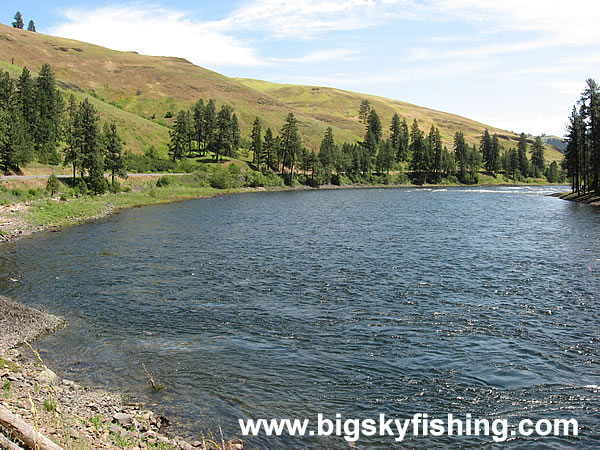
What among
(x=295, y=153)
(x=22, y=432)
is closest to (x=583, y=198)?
(x=295, y=153)

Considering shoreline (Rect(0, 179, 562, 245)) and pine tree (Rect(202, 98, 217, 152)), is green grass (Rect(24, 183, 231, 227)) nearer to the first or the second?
shoreline (Rect(0, 179, 562, 245))

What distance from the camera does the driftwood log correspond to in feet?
29.7

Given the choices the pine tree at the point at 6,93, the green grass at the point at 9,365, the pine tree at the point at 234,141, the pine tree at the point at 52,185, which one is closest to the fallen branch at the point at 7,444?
the green grass at the point at 9,365

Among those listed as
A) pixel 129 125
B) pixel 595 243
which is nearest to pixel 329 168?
pixel 129 125

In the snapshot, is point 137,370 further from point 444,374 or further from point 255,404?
point 444,374

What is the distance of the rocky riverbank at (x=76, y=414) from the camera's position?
39.7 ft

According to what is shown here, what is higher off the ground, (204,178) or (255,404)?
(204,178)

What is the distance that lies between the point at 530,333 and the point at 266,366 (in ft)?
42.4

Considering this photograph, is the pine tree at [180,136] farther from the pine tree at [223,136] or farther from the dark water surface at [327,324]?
the dark water surface at [327,324]

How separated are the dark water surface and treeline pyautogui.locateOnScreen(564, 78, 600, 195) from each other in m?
49.9

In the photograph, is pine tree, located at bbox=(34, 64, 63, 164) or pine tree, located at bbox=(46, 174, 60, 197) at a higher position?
pine tree, located at bbox=(34, 64, 63, 164)

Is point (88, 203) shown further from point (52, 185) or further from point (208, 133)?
point (208, 133)

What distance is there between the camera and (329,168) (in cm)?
16300

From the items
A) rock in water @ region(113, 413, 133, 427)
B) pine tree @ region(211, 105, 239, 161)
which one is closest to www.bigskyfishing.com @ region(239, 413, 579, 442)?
rock in water @ region(113, 413, 133, 427)
